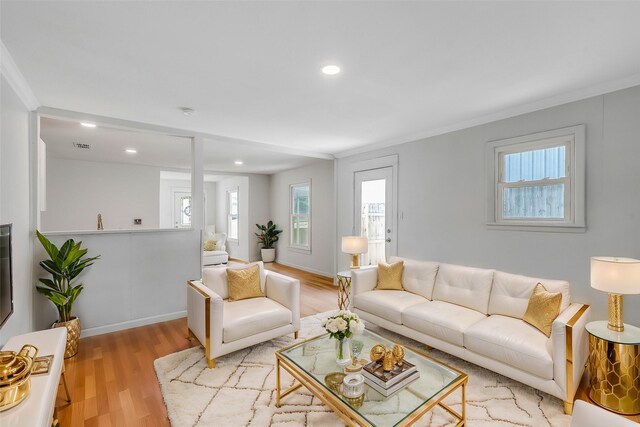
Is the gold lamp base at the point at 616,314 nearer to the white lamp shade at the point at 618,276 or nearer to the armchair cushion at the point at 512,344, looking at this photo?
the white lamp shade at the point at 618,276

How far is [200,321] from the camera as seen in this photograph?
110 inches

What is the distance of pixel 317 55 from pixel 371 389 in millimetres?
2225

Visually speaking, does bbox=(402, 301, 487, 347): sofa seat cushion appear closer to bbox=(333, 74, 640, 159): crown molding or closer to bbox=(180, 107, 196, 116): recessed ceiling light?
bbox=(333, 74, 640, 159): crown molding

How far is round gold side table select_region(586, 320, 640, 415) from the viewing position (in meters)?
2.01

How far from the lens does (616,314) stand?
218 cm

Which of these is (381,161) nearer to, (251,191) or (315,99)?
(315,99)

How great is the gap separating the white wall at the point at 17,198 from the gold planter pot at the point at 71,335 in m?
0.29

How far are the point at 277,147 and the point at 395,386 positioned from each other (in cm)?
403

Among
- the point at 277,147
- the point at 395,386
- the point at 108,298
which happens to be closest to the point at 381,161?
the point at 277,147

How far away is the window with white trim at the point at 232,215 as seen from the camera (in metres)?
8.91

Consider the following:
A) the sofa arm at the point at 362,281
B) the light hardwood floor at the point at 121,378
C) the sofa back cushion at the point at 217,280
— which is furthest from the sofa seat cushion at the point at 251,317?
the sofa arm at the point at 362,281

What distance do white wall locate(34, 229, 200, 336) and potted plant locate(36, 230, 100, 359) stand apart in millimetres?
293

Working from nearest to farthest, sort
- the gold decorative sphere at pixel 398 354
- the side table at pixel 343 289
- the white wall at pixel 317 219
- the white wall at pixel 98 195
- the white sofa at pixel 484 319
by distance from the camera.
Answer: the gold decorative sphere at pixel 398 354 → the white sofa at pixel 484 319 → the side table at pixel 343 289 → the white wall at pixel 98 195 → the white wall at pixel 317 219

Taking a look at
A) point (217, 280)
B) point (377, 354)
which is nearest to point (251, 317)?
point (217, 280)
